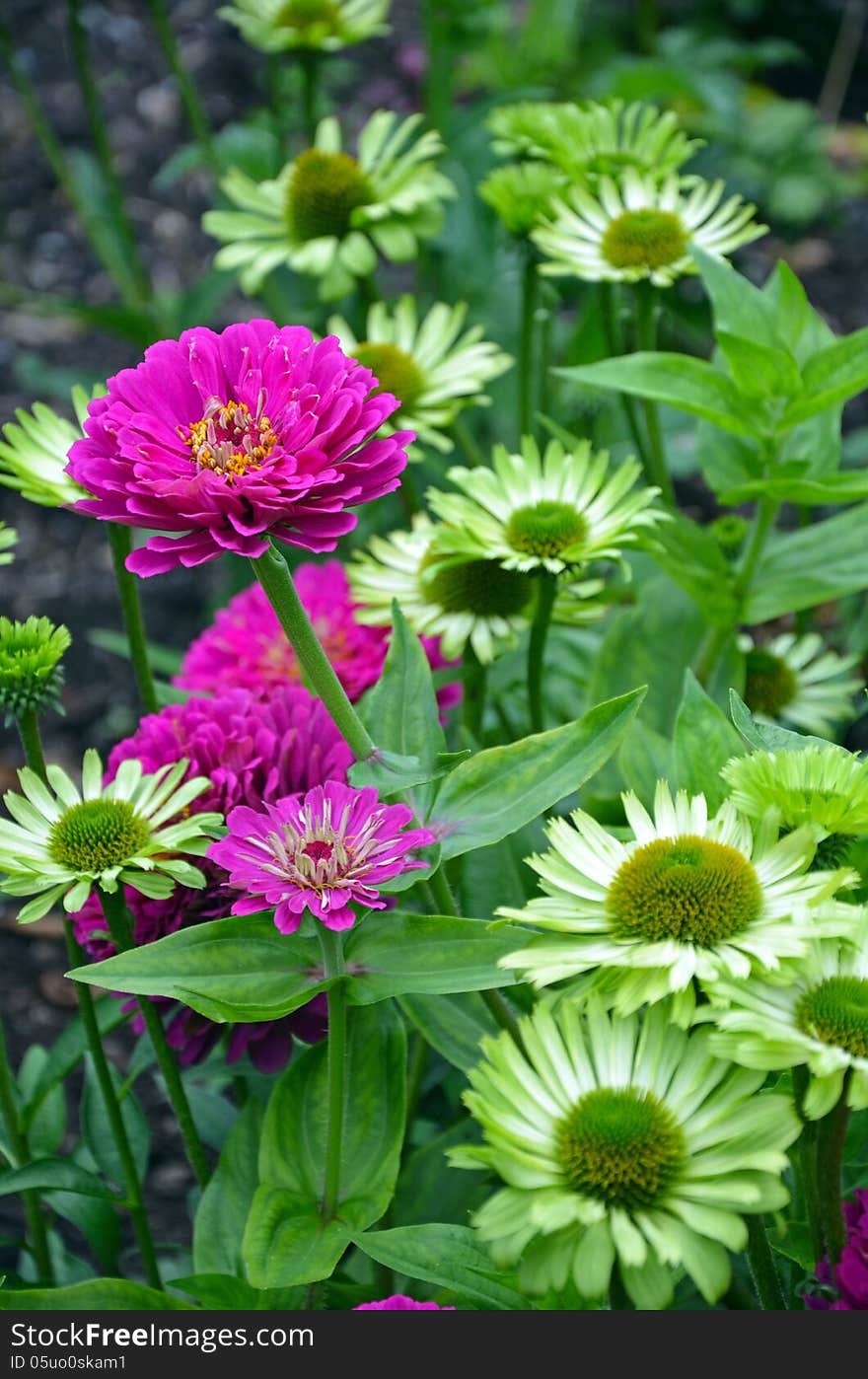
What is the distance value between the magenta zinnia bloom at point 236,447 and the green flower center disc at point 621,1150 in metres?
0.36

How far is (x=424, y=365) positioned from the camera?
5.30 ft

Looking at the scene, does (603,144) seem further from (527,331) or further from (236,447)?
(236,447)

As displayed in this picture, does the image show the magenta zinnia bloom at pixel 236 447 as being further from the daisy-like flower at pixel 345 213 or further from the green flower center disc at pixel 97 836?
the daisy-like flower at pixel 345 213

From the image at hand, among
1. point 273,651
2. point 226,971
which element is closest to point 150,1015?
point 226,971

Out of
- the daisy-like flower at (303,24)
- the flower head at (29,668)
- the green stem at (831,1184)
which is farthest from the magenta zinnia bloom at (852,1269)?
the daisy-like flower at (303,24)

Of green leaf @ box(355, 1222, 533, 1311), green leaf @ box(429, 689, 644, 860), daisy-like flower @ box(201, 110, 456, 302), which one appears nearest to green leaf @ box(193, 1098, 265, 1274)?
green leaf @ box(355, 1222, 533, 1311)

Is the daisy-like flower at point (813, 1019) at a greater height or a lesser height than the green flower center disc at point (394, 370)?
lesser

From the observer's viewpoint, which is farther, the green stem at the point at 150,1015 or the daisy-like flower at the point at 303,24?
the daisy-like flower at the point at 303,24

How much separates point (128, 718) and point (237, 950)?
1.55 metres

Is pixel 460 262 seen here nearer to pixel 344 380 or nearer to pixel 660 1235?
pixel 344 380

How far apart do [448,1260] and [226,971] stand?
0.76 feet

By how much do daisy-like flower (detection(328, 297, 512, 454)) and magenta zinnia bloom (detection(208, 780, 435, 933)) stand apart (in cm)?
60

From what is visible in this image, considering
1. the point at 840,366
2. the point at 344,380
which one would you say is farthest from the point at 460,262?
the point at 344,380

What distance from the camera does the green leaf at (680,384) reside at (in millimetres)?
1337
